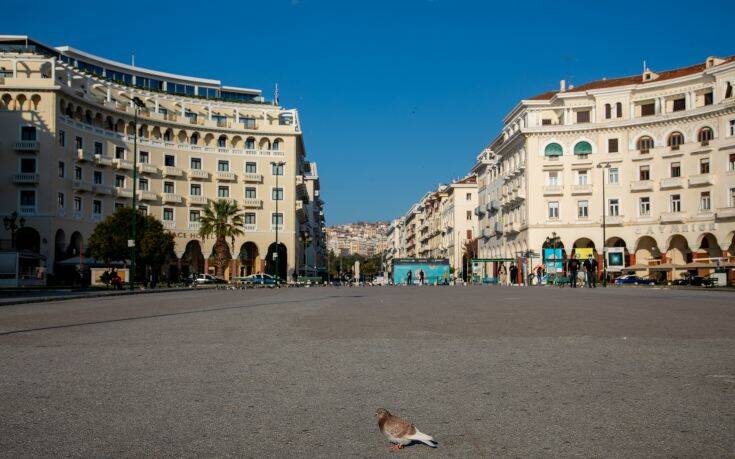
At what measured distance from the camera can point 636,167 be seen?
65.8 meters

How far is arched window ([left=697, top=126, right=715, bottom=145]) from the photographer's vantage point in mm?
60438

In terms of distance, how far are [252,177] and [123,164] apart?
14.4 meters

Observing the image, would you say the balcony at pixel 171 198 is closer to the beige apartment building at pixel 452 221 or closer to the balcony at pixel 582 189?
the balcony at pixel 582 189

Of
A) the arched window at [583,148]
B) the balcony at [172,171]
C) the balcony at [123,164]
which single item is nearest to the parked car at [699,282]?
the arched window at [583,148]

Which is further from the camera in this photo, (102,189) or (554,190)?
(554,190)

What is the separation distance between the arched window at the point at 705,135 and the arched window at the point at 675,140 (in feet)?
5.59

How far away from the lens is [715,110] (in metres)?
59.2

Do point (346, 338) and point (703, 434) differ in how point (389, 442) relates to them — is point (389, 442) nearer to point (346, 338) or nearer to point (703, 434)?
point (703, 434)

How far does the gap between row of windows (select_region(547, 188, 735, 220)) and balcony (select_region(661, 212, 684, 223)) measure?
441 mm

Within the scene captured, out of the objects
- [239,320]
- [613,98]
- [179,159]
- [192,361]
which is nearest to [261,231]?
[179,159]

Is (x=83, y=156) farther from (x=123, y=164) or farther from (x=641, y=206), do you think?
(x=641, y=206)

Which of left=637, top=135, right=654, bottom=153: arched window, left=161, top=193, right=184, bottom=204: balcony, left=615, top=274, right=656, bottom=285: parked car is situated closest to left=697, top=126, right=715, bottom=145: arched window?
left=637, top=135, right=654, bottom=153: arched window

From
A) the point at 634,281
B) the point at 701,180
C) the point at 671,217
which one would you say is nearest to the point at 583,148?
the point at 671,217

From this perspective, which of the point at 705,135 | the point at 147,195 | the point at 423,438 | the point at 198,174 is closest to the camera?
the point at 423,438
